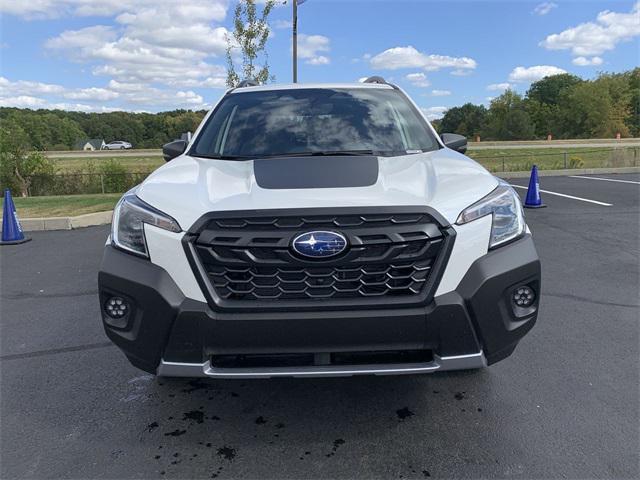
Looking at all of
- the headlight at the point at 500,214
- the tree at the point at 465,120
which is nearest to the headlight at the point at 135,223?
the headlight at the point at 500,214

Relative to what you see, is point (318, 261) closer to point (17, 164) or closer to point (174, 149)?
point (174, 149)

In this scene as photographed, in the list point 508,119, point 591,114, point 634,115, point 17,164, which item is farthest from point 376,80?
point 508,119

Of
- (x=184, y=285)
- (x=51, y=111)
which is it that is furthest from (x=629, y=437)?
(x=51, y=111)

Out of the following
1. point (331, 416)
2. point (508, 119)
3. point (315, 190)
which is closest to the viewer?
point (315, 190)

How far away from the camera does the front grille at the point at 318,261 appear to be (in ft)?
7.13

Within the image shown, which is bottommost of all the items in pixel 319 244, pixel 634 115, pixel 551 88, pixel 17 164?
pixel 17 164

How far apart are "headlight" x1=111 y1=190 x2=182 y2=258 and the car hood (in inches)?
1.5

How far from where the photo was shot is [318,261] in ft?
7.12

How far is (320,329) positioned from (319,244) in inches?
14.5

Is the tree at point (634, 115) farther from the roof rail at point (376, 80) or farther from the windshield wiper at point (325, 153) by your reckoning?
the windshield wiper at point (325, 153)

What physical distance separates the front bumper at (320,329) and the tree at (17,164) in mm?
21994

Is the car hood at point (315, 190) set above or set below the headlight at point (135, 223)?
above

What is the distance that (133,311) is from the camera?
227 centimetres

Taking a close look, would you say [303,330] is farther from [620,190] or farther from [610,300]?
[620,190]
